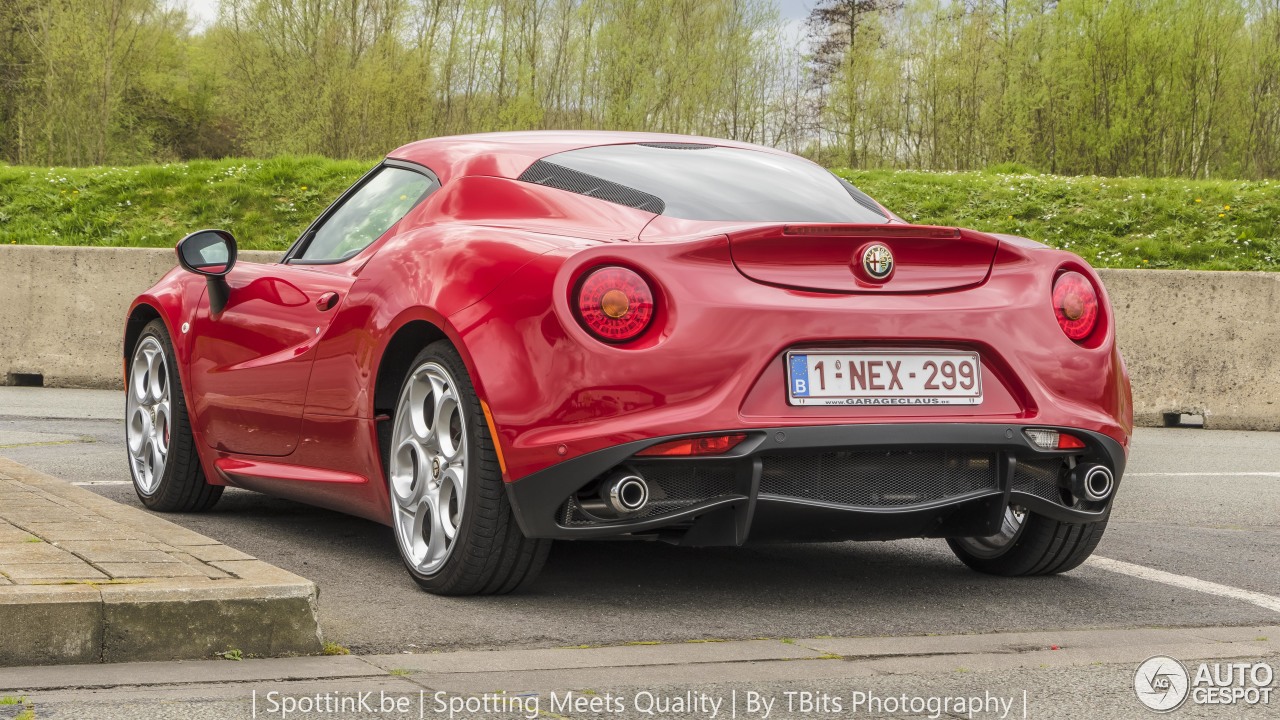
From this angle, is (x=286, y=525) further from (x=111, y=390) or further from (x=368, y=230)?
(x=111, y=390)

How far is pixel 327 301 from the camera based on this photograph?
5.00 m

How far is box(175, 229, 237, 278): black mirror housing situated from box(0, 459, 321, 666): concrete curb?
1.78 m

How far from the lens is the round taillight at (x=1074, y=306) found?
4.39 meters

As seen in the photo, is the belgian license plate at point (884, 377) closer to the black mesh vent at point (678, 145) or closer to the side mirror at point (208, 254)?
the black mesh vent at point (678, 145)

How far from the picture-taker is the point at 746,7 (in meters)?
34.2

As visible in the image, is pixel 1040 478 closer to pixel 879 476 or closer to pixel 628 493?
pixel 879 476

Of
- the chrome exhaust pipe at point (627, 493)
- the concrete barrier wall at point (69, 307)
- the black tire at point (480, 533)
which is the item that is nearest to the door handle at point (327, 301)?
the black tire at point (480, 533)

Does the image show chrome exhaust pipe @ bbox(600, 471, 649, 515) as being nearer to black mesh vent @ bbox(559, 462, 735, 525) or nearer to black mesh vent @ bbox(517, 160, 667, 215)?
black mesh vent @ bbox(559, 462, 735, 525)

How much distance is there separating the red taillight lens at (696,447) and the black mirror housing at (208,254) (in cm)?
239

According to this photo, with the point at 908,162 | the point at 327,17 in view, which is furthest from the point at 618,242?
the point at 327,17

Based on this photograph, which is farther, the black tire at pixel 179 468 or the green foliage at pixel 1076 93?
the green foliage at pixel 1076 93

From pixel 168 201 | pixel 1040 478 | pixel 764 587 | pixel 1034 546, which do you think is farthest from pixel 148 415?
pixel 168 201

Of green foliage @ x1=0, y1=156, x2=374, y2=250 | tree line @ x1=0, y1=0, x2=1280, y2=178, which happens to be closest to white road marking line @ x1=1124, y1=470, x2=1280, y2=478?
green foliage @ x1=0, y1=156, x2=374, y2=250

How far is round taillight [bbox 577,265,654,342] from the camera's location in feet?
12.9
